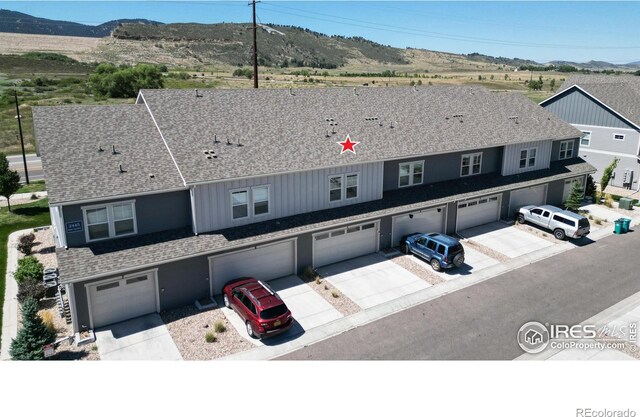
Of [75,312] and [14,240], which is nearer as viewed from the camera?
[75,312]

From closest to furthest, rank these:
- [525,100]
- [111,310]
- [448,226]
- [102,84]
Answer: [111,310], [448,226], [525,100], [102,84]

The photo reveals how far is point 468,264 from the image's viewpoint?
79.6 ft

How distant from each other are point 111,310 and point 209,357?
4.91m

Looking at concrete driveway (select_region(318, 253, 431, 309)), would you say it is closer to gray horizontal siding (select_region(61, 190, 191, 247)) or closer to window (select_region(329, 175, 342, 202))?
window (select_region(329, 175, 342, 202))

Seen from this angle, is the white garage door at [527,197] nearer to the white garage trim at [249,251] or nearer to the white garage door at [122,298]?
the white garage trim at [249,251]

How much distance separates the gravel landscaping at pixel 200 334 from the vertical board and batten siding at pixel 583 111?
3763 cm

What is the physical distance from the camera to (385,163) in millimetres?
25844

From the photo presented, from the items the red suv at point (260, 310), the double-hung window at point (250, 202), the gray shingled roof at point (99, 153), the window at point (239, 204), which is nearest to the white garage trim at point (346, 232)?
the double-hung window at point (250, 202)

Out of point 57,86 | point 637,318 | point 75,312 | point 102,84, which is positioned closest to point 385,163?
point 637,318

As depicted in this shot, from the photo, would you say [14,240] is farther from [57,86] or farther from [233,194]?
[57,86]

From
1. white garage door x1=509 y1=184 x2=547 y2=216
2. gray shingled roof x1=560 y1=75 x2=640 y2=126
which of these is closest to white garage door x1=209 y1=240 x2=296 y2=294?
white garage door x1=509 y1=184 x2=547 y2=216

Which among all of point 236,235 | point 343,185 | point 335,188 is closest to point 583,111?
point 343,185

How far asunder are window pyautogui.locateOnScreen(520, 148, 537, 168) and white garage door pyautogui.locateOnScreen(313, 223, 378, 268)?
46.0 ft

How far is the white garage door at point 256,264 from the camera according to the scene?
20.3m
